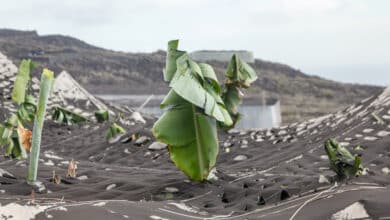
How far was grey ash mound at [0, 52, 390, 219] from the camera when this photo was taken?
117 inches

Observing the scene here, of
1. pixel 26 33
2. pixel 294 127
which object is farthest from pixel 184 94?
pixel 26 33

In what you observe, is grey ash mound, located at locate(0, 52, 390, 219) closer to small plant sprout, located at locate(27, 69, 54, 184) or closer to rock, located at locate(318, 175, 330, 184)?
rock, located at locate(318, 175, 330, 184)

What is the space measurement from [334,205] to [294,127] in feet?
20.2

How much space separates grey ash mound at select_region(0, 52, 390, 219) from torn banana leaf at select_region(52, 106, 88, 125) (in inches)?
4.8

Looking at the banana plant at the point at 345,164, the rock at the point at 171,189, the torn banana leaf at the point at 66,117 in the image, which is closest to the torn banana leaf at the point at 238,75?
the rock at the point at 171,189

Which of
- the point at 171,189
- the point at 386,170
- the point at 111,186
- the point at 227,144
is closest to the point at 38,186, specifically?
the point at 111,186

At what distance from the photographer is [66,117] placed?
10.3 meters

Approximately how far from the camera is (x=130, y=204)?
3215 millimetres

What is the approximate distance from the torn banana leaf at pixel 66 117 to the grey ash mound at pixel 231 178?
0.12 meters

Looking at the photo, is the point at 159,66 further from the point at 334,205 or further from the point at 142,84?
the point at 334,205

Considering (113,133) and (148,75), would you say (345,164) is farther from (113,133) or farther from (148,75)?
(148,75)

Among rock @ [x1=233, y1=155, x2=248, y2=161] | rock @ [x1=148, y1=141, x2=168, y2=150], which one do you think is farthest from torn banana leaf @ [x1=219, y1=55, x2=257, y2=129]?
rock @ [x1=148, y1=141, x2=168, y2=150]

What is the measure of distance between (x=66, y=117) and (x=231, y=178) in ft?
18.8

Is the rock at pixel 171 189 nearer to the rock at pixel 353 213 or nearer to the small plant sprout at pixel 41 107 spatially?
the small plant sprout at pixel 41 107
